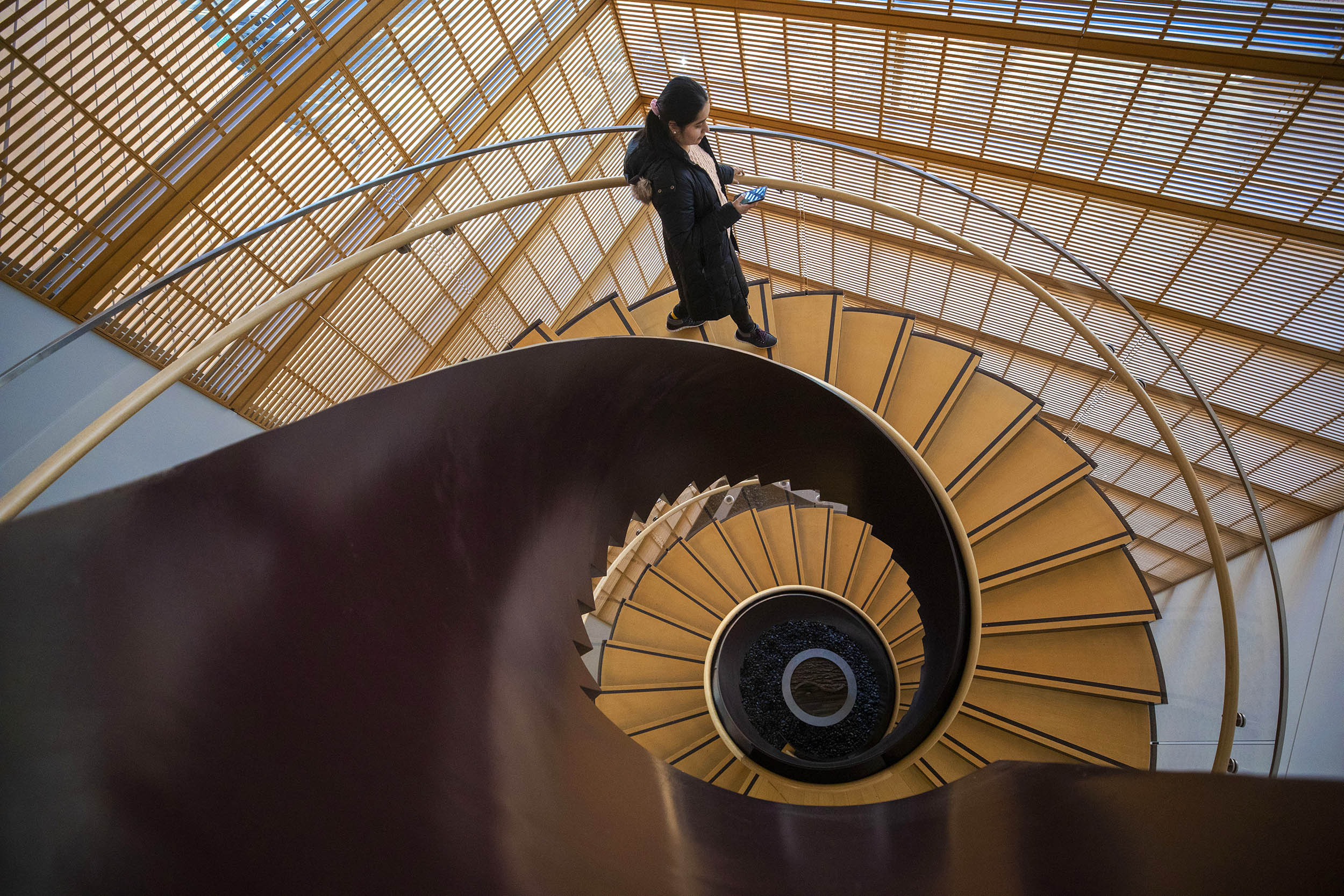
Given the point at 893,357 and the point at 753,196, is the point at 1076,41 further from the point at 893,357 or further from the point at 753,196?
the point at 753,196

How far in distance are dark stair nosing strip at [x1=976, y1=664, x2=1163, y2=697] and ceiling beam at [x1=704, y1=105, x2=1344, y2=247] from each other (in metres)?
3.77

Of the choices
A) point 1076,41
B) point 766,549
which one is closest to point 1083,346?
point 1076,41

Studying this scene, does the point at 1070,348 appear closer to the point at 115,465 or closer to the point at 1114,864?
the point at 1114,864

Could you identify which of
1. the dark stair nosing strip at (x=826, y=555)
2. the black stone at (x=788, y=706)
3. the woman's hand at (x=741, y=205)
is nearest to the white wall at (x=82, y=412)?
the woman's hand at (x=741, y=205)

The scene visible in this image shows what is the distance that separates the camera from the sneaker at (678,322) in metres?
4.03

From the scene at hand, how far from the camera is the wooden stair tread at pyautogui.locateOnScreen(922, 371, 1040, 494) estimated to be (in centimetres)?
374

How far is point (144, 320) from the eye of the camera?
12.6ft

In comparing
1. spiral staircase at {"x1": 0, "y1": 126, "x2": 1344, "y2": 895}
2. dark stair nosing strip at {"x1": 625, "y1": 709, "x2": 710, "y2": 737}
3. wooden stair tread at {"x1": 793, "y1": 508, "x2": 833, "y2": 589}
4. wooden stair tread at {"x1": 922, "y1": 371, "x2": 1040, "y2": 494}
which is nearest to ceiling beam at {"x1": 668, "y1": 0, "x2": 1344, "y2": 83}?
spiral staircase at {"x1": 0, "y1": 126, "x2": 1344, "y2": 895}

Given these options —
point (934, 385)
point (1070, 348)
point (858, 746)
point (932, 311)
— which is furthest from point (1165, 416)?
point (858, 746)

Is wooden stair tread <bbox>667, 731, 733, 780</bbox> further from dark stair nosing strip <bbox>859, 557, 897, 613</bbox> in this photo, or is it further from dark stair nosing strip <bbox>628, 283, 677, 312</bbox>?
dark stair nosing strip <bbox>628, 283, 677, 312</bbox>

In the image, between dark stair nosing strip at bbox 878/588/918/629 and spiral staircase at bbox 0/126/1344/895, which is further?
dark stair nosing strip at bbox 878/588/918/629

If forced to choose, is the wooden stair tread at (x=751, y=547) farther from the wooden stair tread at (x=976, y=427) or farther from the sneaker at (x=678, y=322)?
the sneaker at (x=678, y=322)

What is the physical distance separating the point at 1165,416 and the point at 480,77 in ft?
24.5

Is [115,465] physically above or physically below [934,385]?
below
